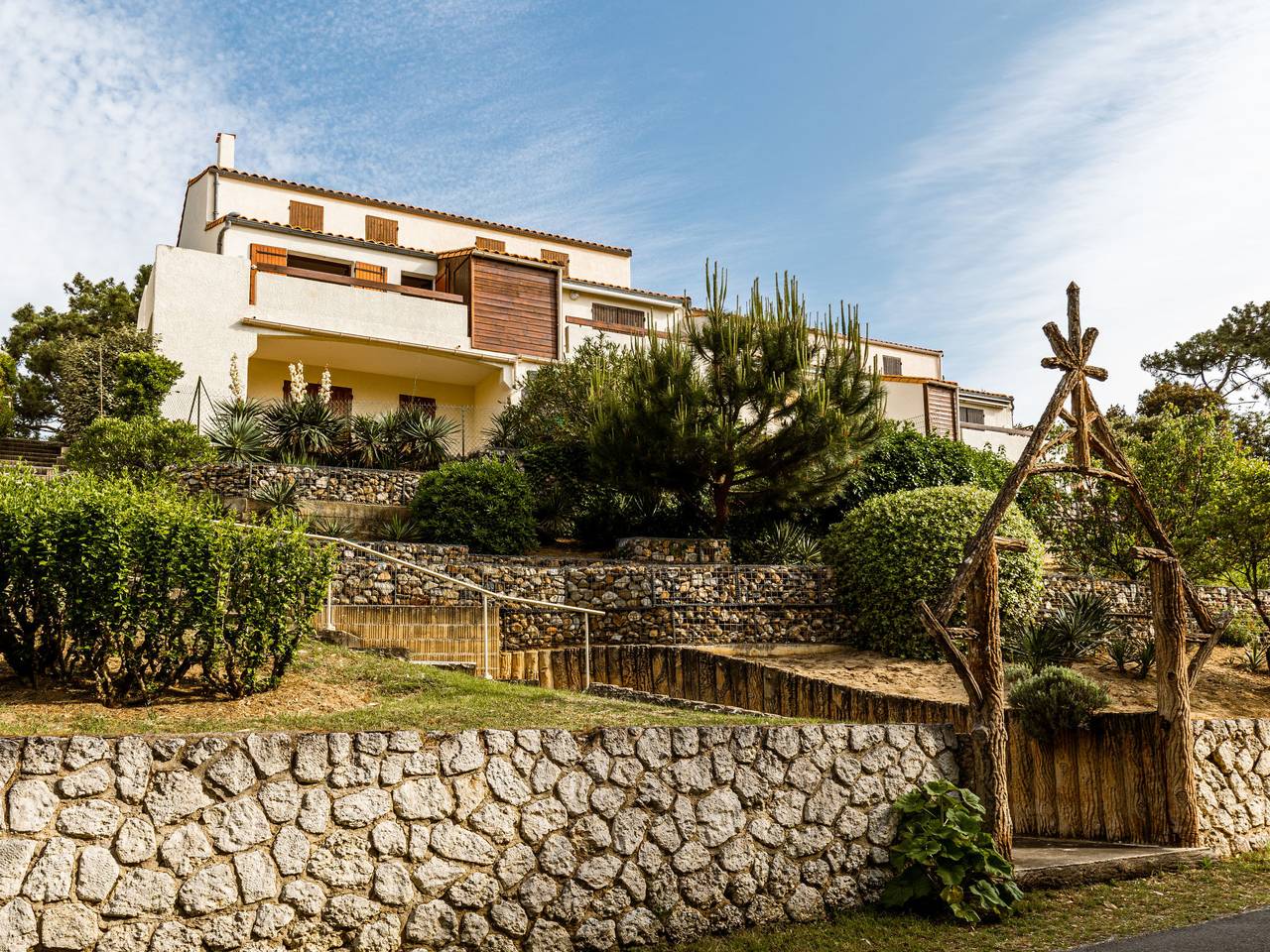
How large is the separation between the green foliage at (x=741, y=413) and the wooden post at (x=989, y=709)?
9.71 meters

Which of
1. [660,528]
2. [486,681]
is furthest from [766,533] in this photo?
[486,681]

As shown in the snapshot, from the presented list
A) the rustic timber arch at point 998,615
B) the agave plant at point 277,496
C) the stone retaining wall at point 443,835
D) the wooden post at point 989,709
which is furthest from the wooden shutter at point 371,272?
the stone retaining wall at point 443,835

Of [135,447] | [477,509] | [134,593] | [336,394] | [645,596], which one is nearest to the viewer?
[134,593]

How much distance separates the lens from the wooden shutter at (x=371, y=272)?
91.4ft

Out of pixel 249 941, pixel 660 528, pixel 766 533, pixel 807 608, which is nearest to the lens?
pixel 249 941

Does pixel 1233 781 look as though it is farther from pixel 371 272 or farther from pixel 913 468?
pixel 371 272

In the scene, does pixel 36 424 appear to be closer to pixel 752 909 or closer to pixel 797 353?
pixel 797 353

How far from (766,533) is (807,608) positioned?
9.51ft

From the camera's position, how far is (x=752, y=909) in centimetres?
762

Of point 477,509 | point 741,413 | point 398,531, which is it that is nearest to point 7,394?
point 398,531

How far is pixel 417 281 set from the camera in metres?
29.2

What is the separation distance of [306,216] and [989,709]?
25018 mm

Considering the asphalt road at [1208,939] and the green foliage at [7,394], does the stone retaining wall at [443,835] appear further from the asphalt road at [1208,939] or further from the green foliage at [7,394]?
the green foliage at [7,394]

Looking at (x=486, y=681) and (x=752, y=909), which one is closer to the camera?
(x=752, y=909)
